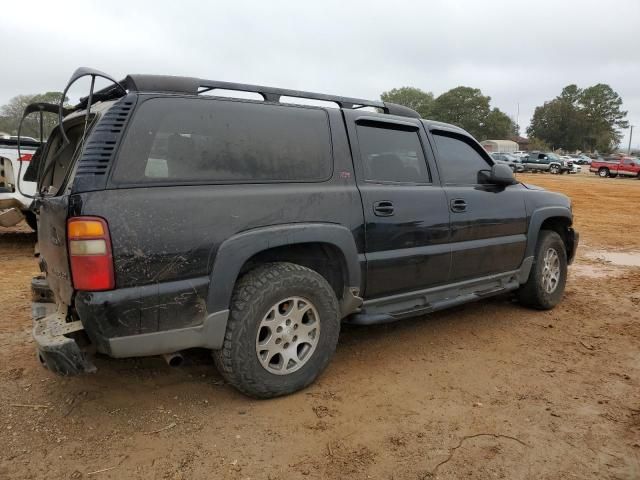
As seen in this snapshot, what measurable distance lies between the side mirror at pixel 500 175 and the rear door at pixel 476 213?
66 millimetres

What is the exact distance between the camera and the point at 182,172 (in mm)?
2752

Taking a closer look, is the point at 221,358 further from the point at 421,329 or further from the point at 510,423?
the point at 421,329

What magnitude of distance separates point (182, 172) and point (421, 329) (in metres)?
2.61

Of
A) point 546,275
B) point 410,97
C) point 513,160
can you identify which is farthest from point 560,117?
point 546,275

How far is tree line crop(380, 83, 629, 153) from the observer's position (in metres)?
84.8

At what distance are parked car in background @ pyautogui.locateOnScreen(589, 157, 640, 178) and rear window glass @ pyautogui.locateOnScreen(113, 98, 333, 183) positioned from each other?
38.8 meters

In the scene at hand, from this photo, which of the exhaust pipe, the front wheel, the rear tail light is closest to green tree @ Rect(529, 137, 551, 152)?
the front wheel

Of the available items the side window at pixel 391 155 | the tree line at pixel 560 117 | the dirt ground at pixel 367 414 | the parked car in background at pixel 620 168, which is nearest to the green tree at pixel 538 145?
the tree line at pixel 560 117

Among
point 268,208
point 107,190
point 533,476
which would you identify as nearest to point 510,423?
point 533,476

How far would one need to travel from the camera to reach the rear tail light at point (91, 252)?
248 centimetres

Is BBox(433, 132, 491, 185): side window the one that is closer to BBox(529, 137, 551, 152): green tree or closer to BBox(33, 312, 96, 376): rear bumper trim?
BBox(33, 312, 96, 376): rear bumper trim

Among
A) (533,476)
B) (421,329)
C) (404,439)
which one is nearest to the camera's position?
(533,476)

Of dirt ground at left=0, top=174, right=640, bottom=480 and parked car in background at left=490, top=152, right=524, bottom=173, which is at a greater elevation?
parked car in background at left=490, top=152, right=524, bottom=173

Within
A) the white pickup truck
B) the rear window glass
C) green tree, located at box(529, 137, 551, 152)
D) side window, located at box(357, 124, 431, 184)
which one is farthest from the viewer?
green tree, located at box(529, 137, 551, 152)
